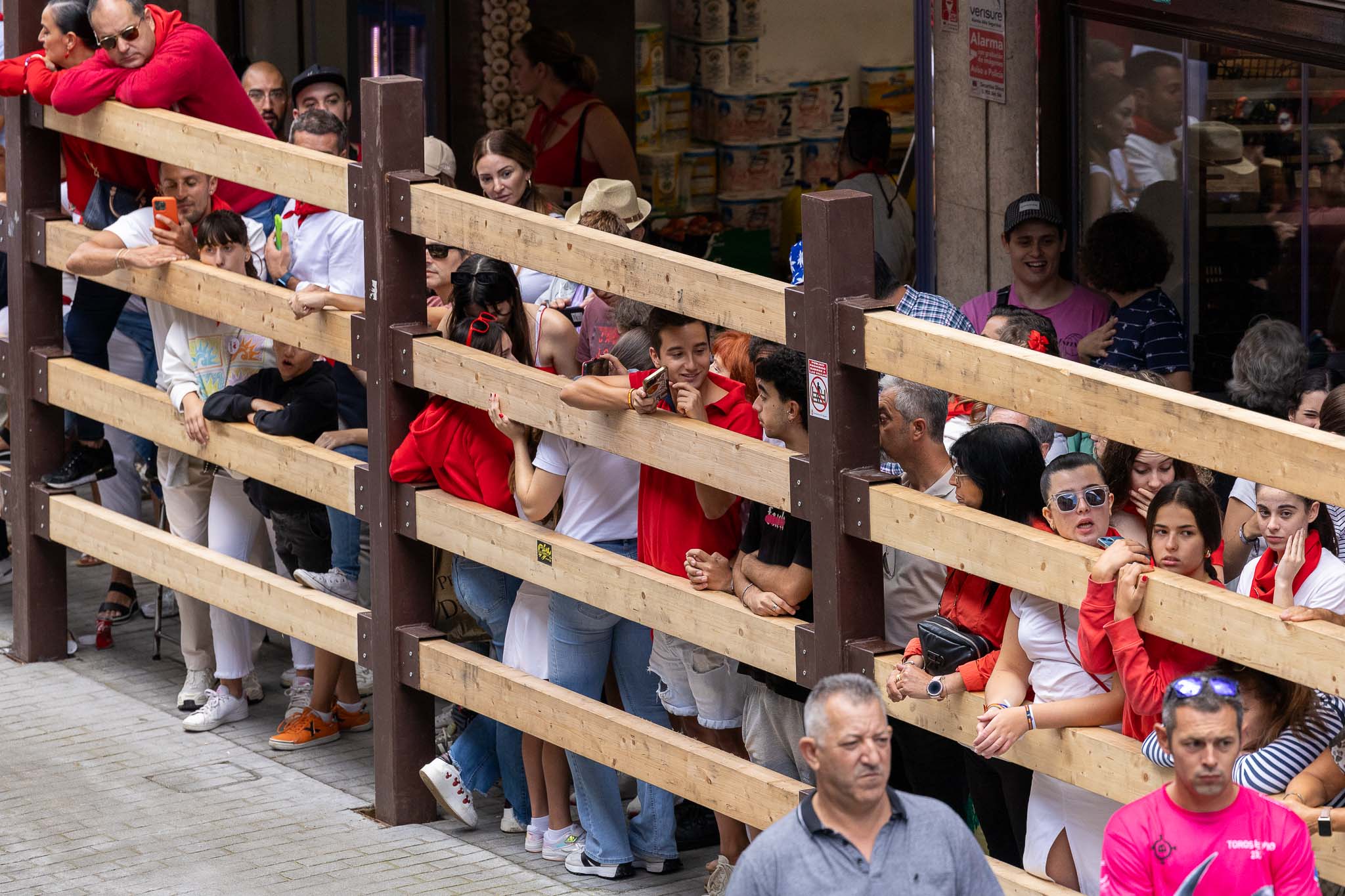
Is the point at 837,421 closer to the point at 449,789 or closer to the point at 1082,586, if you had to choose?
the point at 1082,586

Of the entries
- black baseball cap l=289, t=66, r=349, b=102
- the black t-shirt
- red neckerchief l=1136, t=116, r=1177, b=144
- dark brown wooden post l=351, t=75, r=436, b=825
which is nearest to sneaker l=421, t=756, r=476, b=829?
dark brown wooden post l=351, t=75, r=436, b=825

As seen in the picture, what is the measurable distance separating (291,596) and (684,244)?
451 centimetres

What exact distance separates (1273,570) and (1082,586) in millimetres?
485

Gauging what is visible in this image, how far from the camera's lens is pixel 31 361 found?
27.9 ft

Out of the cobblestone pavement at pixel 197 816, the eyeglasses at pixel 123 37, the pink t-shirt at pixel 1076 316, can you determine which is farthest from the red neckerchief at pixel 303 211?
the pink t-shirt at pixel 1076 316

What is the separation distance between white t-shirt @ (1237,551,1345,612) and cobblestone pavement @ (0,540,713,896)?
2.34 meters

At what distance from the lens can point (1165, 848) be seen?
4262 millimetres

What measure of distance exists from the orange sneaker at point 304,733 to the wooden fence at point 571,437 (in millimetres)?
481

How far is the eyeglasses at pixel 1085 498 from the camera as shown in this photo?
16.6 ft

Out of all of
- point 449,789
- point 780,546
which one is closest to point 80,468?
point 449,789

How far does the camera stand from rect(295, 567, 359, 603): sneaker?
24.5 ft

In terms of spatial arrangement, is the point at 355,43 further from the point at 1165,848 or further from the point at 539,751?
the point at 1165,848

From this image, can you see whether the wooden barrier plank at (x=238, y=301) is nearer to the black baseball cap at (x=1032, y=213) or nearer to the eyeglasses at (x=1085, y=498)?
the black baseball cap at (x=1032, y=213)

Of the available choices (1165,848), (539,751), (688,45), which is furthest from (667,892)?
(688,45)
